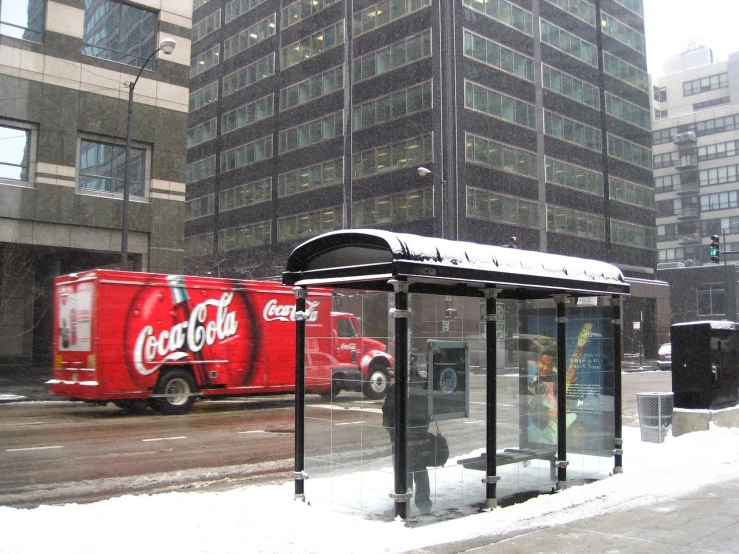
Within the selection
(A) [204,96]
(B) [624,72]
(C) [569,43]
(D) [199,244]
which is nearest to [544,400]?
(C) [569,43]

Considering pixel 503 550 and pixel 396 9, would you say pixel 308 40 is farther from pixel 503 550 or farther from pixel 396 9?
pixel 503 550

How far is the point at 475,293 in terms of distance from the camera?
28.9ft

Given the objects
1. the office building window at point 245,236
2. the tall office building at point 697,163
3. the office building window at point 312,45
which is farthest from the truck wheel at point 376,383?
the tall office building at point 697,163

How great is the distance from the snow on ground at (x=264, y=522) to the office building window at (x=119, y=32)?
23119 mm

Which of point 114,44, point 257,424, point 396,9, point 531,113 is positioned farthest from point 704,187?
point 257,424

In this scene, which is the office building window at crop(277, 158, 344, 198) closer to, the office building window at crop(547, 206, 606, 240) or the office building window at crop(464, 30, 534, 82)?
the office building window at crop(464, 30, 534, 82)

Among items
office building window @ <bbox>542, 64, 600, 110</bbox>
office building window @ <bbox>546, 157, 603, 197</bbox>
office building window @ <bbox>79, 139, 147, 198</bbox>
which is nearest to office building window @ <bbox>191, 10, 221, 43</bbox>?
office building window @ <bbox>542, 64, 600, 110</bbox>

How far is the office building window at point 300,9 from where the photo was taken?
5203 cm

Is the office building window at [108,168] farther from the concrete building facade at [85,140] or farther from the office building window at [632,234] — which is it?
the office building window at [632,234]

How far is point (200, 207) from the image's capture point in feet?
211

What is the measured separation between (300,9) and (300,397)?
5122 centimetres

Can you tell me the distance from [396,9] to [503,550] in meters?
44.7

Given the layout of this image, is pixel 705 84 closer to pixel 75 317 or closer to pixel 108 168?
pixel 108 168

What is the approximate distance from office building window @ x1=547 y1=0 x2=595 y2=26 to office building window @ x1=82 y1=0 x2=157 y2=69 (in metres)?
34.5
